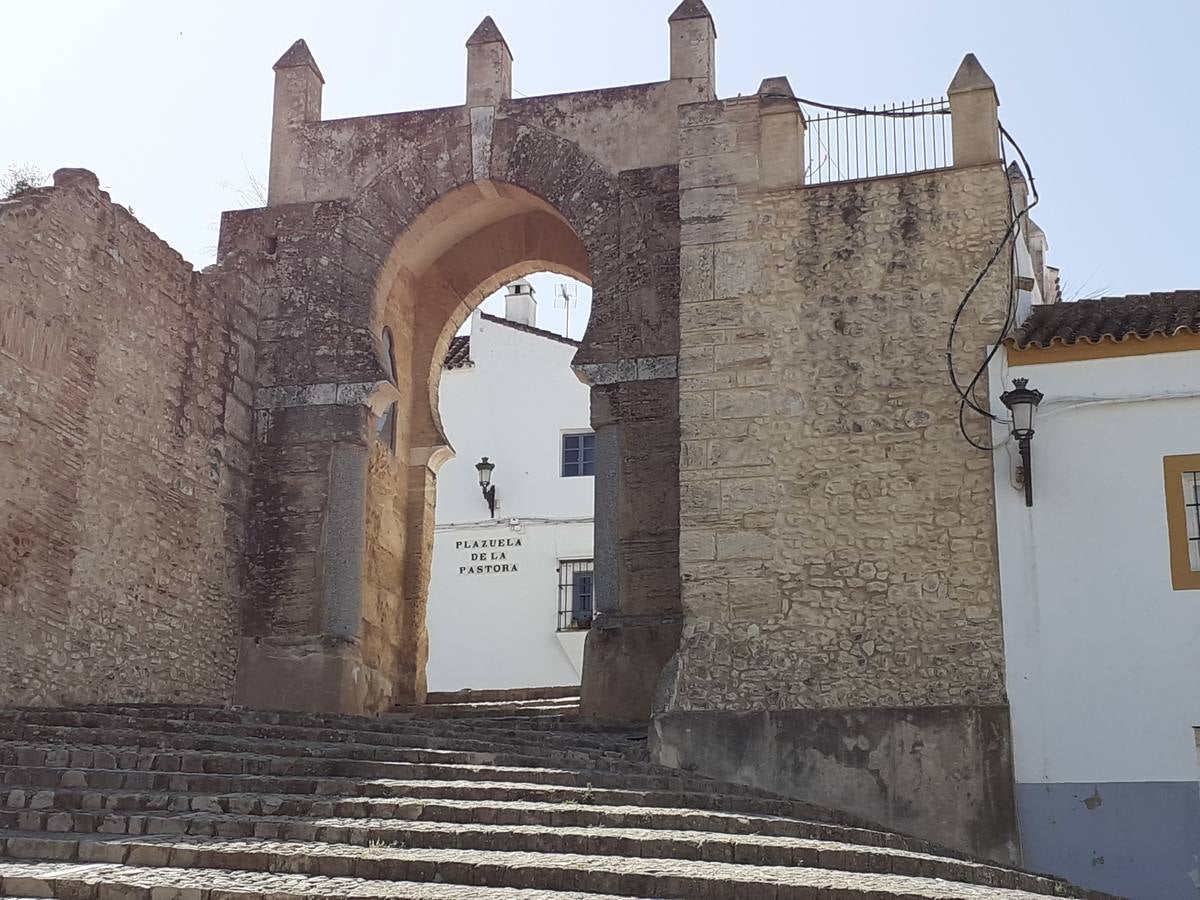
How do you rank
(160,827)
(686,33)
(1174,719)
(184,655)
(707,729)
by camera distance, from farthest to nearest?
(686,33), (184,655), (707,729), (1174,719), (160,827)

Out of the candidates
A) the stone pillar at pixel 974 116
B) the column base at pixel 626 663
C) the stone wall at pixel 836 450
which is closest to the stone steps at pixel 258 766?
the stone wall at pixel 836 450

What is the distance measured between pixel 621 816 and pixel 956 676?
3759 mm

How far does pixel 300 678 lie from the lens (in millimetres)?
14188

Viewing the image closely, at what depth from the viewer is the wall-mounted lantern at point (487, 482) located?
84.0ft

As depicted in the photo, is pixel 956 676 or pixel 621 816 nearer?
pixel 621 816

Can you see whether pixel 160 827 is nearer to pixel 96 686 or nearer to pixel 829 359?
pixel 96 686

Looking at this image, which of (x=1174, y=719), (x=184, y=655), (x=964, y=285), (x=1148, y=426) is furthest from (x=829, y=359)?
(x=184, y=655)

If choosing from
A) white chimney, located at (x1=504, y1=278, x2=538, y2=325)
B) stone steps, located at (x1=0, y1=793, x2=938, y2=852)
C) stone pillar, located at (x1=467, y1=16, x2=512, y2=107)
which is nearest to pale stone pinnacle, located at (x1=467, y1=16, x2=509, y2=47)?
stone pillar, located at (x1=467, y1=16, x2=512, y2=107)

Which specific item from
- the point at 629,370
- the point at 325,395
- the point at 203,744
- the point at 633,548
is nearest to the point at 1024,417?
the point at 633,548

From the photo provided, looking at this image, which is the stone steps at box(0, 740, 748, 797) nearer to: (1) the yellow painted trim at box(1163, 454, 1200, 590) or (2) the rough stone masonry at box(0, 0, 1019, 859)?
(2) the rough stone masonry at box(0, 0, 1019, 859)

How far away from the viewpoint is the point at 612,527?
46.3 feet

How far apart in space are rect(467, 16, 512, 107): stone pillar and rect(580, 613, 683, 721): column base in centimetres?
523

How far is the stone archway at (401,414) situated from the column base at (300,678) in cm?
2

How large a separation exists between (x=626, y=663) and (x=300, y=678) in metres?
2.89
